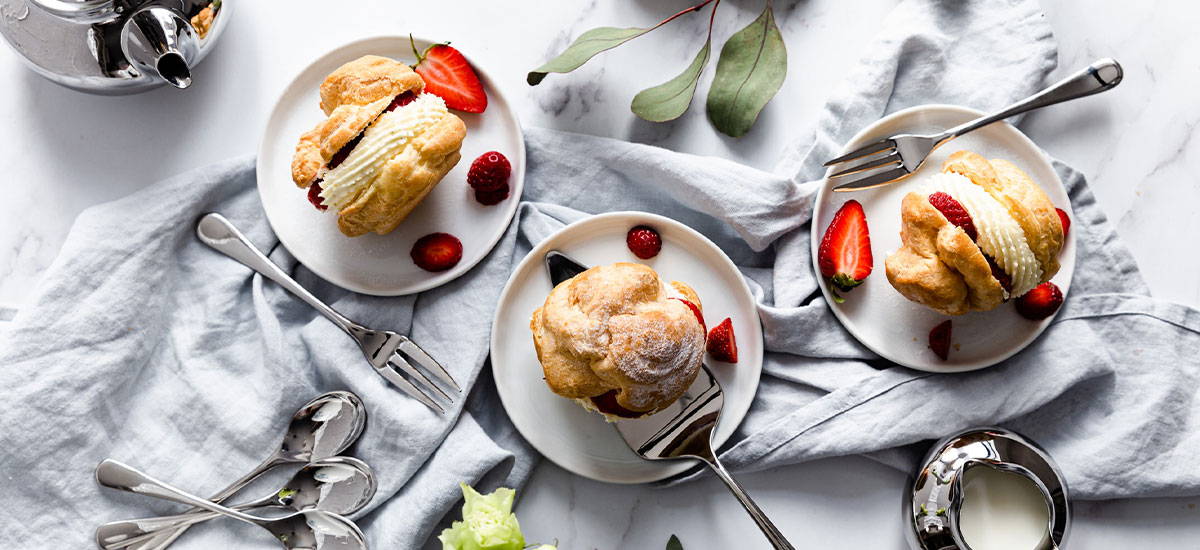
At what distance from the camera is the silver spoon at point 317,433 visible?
2711 mm

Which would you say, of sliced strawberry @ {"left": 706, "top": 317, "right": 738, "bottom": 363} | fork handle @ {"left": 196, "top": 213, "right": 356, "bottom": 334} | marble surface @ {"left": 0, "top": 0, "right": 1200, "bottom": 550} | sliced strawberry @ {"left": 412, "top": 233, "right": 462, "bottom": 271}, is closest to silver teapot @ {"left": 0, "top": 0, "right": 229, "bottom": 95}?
marble surface @ {"left": 0, "top": 0, "right": 1200, "bottom": 550}

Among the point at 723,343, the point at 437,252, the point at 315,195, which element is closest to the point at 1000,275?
the point at 723,343

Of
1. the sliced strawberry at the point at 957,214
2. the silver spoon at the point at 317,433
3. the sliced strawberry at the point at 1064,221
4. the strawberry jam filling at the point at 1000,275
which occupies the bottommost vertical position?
the silver spoon at the point at 317,433

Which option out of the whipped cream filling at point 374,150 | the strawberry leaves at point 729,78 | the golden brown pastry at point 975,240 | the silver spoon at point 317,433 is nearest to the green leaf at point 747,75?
the strawberry leaves at point 729,78

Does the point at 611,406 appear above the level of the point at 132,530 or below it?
above

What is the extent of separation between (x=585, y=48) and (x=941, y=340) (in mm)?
1418

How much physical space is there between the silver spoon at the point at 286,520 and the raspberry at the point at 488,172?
3.62 feet

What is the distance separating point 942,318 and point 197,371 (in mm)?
2339

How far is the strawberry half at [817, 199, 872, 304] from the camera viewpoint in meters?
2.72

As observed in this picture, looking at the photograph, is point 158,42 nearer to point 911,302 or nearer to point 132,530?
point 132,530

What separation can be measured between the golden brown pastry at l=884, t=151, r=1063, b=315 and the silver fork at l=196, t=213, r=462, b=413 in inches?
56.1

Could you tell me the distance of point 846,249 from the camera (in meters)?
2.74

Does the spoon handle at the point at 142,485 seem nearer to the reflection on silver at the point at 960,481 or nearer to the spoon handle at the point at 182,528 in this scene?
the spoon handle at the point at 182,528

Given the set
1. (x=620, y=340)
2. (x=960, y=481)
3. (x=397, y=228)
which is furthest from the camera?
(x=397, y=228)
